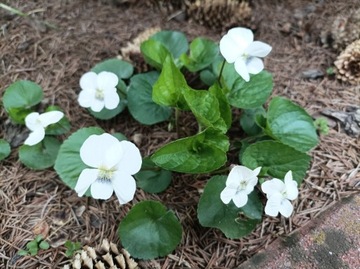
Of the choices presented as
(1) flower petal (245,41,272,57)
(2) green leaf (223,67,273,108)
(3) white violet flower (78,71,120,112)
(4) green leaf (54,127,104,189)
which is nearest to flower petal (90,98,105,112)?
(3) white violet flower (78,71,120,112)

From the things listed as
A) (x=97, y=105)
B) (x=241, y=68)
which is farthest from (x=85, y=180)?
(x=241, y=68)

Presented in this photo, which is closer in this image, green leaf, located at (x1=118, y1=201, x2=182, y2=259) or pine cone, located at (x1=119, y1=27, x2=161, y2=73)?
green leaf, located at (x1=118, y1=201, x2=182, y2=259)

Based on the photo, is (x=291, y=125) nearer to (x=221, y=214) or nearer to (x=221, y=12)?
(x=221, y=214)

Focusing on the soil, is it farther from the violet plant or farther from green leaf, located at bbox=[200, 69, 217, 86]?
green leaf, located at bbox=[200, 69, 217, 86]

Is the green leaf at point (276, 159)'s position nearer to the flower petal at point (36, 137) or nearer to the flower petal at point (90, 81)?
the flower petal at point (90, 81)

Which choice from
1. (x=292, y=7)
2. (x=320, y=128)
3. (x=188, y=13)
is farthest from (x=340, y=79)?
(x=188, y=13)

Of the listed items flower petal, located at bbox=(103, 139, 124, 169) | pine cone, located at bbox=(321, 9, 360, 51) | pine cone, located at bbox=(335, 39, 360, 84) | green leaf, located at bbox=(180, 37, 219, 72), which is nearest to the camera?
flower petal, located at bbox=(103, 139, 124, 169)

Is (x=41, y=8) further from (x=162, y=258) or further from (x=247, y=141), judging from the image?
(x=162, y=258)
